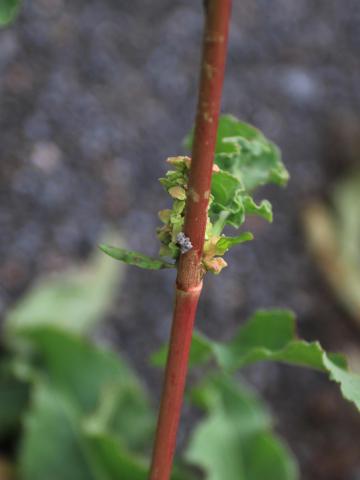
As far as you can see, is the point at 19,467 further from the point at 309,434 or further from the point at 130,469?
the point at 309,434

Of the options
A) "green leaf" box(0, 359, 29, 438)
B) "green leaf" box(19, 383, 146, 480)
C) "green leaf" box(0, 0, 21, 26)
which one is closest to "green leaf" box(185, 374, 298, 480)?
"green leaf" box(19, 383, 146, 480)

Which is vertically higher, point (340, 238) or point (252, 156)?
point (340, 238)

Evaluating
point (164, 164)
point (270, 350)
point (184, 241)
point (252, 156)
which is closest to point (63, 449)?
point (270, 350)

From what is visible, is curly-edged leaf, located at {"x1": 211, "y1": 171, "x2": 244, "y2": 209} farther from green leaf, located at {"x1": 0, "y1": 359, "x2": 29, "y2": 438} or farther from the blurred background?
the blurred background

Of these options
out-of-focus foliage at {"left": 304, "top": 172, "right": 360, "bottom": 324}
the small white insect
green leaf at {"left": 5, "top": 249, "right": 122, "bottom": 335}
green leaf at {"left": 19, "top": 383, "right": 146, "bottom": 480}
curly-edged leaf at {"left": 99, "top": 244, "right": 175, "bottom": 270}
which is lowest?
the small white insect

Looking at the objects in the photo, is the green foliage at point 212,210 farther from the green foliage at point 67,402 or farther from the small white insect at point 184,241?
the green foliage at point 67,402

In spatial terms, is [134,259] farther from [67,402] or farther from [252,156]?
[67,402]
